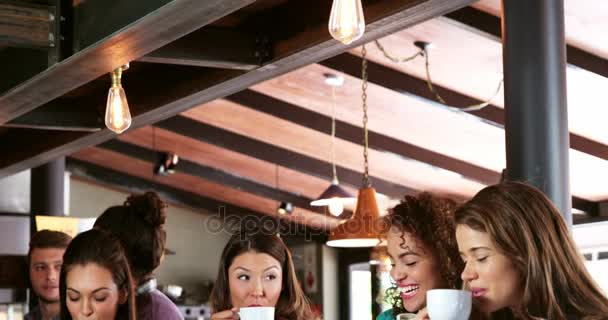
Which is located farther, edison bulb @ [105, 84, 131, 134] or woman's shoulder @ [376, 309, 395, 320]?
edison bulb @ [105, 84, 131, 134]

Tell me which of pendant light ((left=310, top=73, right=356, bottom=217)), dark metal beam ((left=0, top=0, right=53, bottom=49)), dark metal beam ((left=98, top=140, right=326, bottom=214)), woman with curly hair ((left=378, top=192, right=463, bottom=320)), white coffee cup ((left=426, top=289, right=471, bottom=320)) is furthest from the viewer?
dark metal beam ((left=98, top=140, right=326, bottom=214))

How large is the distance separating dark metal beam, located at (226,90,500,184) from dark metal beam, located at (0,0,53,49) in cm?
510

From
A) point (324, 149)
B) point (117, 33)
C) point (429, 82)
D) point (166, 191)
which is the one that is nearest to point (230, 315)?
point (117, 33)

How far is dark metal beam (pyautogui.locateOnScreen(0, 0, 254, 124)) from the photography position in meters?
3.11

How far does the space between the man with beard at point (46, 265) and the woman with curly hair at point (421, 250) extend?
7.14 feet

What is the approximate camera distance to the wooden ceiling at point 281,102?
3.88 m

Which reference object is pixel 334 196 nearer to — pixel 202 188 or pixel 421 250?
pixel 421 250

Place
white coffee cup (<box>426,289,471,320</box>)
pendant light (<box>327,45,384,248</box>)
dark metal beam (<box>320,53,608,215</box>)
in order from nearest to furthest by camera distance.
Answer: white coffee cup (<box>426,289,471,320</box>) < pendant light (<box>327,45,384,248</box>) < dark metal beam (<box>320,53,608,215</box>)

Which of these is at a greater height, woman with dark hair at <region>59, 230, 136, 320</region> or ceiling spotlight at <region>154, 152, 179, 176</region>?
ceiling spotlight at <region>154, 152, 179, 176</region>

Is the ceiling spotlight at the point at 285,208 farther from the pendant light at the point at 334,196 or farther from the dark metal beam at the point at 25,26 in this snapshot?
the dark metal beam at the point at 25,26

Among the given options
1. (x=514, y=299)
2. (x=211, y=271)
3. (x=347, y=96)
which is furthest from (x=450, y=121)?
(x=211, y=271)

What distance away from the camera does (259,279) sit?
305 cm

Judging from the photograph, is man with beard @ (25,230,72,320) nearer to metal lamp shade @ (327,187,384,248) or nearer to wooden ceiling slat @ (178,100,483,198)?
metal lamp shade @ (327,187,384,248)

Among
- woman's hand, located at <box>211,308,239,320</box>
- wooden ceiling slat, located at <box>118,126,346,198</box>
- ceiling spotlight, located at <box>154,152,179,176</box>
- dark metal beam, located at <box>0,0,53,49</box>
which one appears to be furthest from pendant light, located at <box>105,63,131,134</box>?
ceiling spotlight, located at <box>154,152,179,176</box>
